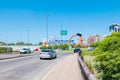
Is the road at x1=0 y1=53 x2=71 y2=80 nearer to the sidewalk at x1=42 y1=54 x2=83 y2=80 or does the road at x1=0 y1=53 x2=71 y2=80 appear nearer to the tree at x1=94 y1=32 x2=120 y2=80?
the sidewalk at x1=42 y1=54 x2=83 y2=80

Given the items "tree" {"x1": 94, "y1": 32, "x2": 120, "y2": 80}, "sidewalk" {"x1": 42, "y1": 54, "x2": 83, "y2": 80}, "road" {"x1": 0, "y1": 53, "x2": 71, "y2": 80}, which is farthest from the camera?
"road" {"x1": 0, "y1": 53, "x2": 71, "y2": 80}

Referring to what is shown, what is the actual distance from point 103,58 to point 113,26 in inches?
3387

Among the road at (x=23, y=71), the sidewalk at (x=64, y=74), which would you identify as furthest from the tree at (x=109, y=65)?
the road at (x=23, y=71)

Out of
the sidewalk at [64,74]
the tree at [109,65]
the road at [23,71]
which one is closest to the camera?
the tree at [109,65]

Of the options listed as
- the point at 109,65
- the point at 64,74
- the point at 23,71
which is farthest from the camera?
the point at 23,71

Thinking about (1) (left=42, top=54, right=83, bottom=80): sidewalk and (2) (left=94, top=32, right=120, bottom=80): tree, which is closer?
(2) (left=94, top=32, right=120, bottom=80): tree

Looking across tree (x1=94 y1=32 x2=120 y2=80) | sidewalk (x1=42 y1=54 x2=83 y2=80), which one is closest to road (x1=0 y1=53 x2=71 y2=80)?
sidewalk (x1=42 y1=54 x2=83 y2=80)

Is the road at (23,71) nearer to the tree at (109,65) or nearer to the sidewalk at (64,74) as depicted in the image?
the sidewalk at (64,74)

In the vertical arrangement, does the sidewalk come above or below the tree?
below

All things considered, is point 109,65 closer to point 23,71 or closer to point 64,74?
point 64,74

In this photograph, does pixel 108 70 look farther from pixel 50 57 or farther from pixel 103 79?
pixel 50 57

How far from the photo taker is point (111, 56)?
14.9 meters

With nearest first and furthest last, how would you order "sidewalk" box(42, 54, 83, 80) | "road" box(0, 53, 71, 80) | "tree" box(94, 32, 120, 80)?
"tree" box(94, 32, 120, 80) < "sidewalk" box(42, 54, 83, 80) < "road" box(0, 53, 71, 80)

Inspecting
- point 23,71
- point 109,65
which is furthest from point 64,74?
point 109,65
